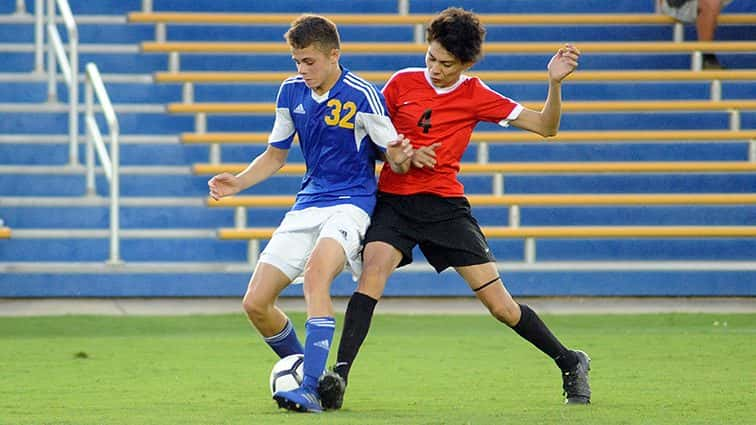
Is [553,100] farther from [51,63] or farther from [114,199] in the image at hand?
[51,63]

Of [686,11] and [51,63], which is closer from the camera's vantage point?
[51,63]

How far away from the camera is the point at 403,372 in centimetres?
775

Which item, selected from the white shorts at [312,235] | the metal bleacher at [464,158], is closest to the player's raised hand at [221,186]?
the white shorts at [312,235]

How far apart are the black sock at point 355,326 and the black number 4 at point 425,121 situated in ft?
2.43

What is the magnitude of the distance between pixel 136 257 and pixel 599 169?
3.79 meters

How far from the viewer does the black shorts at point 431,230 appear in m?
6.23

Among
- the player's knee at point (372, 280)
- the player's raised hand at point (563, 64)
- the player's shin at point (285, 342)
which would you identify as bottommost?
the player's shin at point (285, 342)

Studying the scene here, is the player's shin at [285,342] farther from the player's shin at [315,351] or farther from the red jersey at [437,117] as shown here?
the red jersey at [437,117]

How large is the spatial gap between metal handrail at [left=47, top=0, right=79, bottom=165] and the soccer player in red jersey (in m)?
6.33

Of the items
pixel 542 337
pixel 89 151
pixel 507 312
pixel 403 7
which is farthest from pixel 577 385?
pixel 403 7

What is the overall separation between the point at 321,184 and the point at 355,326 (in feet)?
1.99

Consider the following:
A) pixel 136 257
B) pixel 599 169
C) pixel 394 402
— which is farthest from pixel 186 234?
pixel 394 402

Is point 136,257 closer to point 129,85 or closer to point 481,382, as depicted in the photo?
point 129,85

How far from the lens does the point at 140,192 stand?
12648 millimetres
